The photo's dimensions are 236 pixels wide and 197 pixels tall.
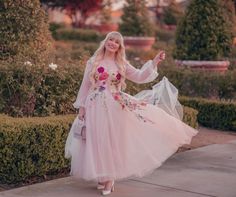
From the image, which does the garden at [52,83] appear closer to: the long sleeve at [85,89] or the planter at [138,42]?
the long sleeve at [85,89]

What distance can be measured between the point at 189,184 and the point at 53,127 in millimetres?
1683

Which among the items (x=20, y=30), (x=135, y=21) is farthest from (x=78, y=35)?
(x=20, y=30)

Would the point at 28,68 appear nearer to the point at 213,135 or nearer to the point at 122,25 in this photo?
the point at 213,135

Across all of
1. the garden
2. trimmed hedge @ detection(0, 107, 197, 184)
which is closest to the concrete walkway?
trimmed hedge @ detection(0, 107, 197, 184)

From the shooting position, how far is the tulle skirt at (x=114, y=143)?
6414 mm

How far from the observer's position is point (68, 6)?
120ft

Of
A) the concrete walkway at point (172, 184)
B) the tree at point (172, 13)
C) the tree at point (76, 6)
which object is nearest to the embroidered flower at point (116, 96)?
the concrete walkway at point (172, 184)

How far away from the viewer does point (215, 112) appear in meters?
11.3

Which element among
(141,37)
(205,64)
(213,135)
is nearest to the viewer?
(213,135)

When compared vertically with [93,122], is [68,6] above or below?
above

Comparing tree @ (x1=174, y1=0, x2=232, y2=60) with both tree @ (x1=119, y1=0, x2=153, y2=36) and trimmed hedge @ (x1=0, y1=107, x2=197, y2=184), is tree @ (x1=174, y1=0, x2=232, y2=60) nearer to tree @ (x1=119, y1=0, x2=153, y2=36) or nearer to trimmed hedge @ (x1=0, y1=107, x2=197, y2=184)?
trimmed hedge @ (x1=0, y1=107, x2=197, y2=184)

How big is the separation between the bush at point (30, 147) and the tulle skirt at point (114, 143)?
1.66ft

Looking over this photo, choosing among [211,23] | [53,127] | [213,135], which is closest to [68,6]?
[211,23]

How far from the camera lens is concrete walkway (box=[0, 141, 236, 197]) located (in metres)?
6.60
